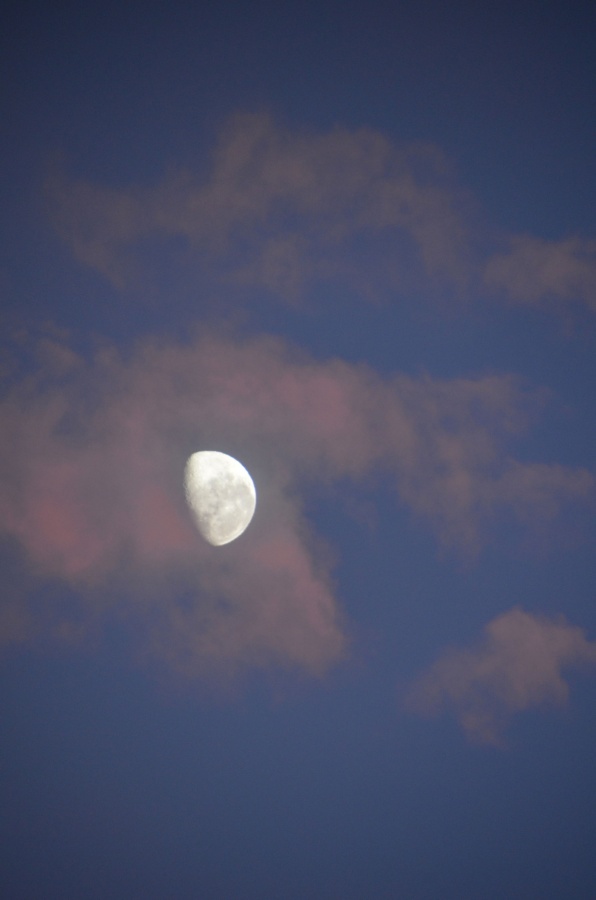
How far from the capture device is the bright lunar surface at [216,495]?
4137 millimetres

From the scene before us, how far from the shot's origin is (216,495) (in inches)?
162

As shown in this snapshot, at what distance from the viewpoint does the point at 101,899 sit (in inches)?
160

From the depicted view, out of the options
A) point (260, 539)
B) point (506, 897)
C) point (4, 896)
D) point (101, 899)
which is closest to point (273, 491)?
point (260, 539)

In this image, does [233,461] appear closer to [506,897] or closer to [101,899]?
[101,899]

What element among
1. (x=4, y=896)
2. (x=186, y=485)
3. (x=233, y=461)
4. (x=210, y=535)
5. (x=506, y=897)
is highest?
(x=233, y=461)

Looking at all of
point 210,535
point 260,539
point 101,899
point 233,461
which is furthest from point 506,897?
point 233,461

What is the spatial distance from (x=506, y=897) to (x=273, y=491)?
6.41 metres

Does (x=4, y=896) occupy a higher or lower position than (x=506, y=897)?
lower

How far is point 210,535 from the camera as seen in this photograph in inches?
164

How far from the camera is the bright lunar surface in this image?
4.14 meters

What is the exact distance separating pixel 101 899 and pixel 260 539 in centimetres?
490

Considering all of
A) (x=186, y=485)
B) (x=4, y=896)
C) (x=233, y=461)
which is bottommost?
(x=4, y=896)

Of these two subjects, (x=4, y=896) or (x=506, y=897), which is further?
(x=506, y=897)

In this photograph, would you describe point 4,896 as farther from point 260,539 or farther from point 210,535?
point 260,539
